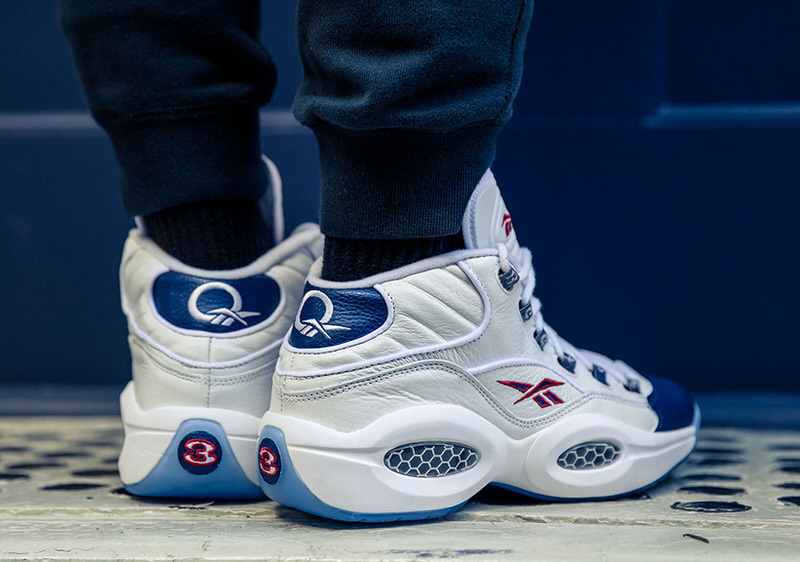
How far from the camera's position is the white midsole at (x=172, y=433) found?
0.90m

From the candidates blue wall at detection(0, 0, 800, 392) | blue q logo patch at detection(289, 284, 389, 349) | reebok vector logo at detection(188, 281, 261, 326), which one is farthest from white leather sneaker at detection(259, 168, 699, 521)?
blue wall at detection(0, 0, 800, 392)

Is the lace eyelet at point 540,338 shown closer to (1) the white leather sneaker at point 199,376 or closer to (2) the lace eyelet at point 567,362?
(2) the lace eyelet at point 567,362

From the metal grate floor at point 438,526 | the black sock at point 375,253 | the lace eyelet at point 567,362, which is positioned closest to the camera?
the metal grate floor at point 438,526

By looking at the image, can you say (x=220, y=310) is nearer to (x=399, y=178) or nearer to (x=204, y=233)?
(x=204, y=233)

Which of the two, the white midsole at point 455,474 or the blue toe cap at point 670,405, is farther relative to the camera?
the blue toe cap at point 670,405

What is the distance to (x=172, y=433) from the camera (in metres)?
0.90

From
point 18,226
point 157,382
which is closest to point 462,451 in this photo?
point 157,382

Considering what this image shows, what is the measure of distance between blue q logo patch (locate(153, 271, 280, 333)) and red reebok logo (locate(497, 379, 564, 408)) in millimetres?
316

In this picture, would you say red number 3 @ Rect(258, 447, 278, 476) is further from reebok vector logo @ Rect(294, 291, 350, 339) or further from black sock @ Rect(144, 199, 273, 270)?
black sock @ Rect(144, 199, 273, 270)

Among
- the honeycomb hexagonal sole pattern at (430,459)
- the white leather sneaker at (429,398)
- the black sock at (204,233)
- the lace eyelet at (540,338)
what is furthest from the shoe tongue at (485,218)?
the black sock at (204,233)

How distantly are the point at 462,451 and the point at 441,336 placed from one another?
128mm

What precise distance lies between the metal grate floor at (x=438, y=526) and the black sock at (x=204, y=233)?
295 millimetres

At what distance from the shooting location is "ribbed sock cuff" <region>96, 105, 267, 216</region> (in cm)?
93

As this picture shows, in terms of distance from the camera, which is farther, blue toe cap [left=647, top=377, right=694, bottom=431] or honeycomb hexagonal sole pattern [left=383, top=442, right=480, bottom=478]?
blue toe cap [left=647, top=377, right=694, bottom=431]
